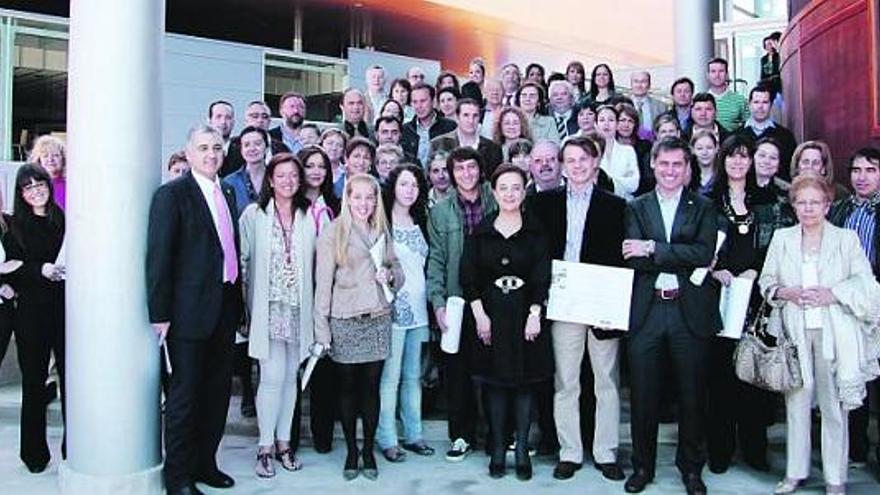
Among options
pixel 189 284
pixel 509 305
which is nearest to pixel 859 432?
pixel 509 305

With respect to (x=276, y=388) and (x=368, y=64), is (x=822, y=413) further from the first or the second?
(x=368, y=64)

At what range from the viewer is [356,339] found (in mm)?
4914

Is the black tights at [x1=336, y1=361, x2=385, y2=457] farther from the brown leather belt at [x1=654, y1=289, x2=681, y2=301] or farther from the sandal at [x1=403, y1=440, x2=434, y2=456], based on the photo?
the brown leather belt at [x1=654, y1=289, x2=681, y2=301]

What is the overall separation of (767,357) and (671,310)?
1.81ft

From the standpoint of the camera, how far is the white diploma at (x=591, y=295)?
4.71 meters

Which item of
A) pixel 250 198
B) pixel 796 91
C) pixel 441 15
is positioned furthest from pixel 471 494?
pixel 441 15

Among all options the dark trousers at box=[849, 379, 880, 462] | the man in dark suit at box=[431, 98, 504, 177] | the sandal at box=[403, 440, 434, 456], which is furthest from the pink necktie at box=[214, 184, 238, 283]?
the dark trousers at box=[849, 379, 880, 462]

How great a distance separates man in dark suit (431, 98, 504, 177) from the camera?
6.04 meters

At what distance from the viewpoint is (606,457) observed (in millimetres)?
4969

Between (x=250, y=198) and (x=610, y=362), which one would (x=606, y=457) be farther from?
(x=250, y=198)

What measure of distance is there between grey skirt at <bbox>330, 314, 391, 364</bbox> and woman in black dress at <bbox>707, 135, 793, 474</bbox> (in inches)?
77.9

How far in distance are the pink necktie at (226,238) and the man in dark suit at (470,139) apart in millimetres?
1848

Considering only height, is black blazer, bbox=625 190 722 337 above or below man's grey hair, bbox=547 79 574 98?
below

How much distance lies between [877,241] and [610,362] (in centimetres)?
164
